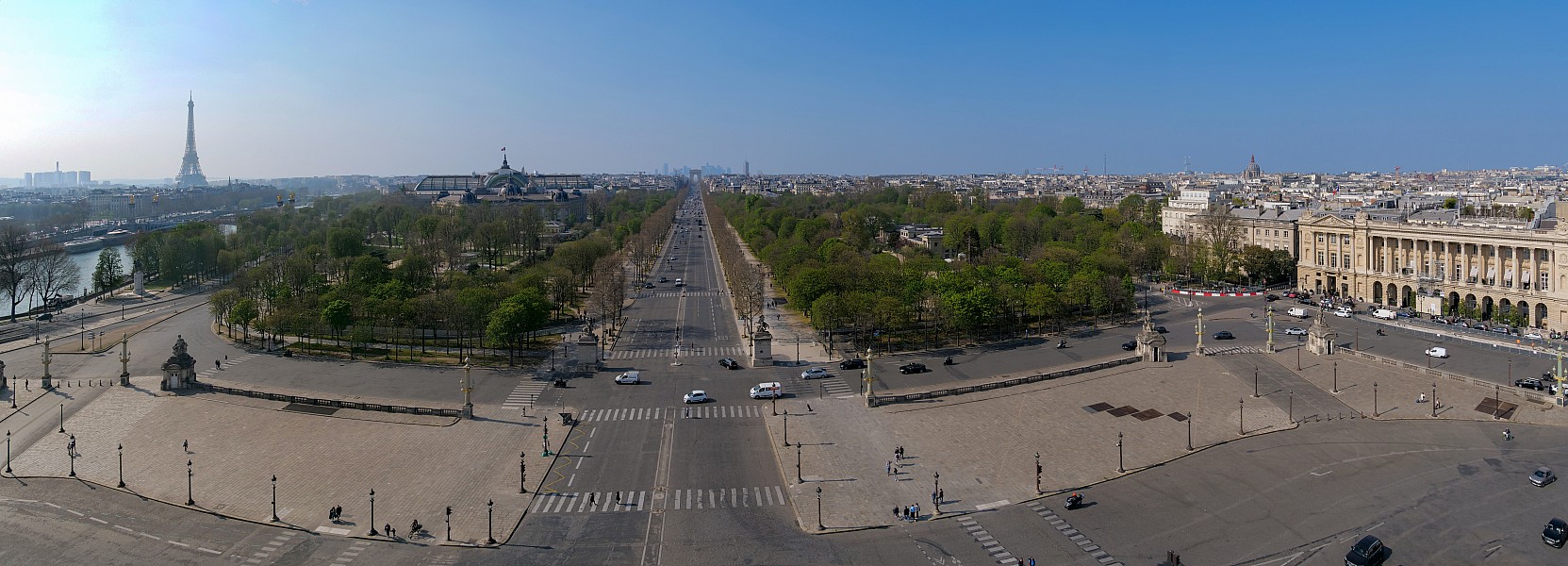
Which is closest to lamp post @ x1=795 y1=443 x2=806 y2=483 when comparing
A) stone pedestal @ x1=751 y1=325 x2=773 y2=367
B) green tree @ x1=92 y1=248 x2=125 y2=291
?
stone pedestal @ x1=751 y1=325 x2=773 y2=367

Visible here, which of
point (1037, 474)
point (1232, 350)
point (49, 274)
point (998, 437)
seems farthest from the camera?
point (49, 274)

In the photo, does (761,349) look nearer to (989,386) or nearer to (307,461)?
(989,386)

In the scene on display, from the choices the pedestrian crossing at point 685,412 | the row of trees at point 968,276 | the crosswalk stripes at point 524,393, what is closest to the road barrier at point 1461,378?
the row of trees at point 968,276

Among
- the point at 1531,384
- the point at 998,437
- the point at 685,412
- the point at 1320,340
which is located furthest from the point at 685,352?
the point at 1531,384

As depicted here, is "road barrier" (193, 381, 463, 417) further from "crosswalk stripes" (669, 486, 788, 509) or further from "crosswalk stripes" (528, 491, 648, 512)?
"crosswalk stripes" (669, 486, 788, 509)

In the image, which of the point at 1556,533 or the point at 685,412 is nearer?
the point at 1556,533

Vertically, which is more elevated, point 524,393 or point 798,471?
point 524,393

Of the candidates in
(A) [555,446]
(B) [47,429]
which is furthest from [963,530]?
(B) [47,429]
